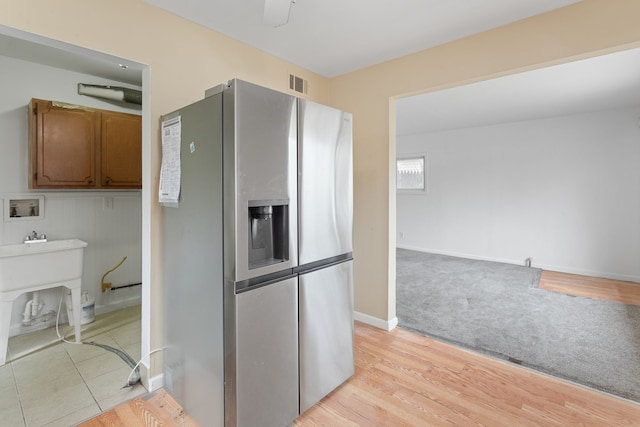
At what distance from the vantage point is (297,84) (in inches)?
113

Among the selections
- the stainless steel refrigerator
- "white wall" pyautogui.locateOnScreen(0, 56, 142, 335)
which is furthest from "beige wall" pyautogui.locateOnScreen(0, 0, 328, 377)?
"white wall" pyautogui.locateOnScreen(0, 56, 142, 335)

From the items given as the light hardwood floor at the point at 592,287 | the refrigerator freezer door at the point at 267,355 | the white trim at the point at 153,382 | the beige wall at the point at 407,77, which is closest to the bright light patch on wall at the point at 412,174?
the light hardwood floor at the point at 592,287

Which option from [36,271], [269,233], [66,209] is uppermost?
[66,209]

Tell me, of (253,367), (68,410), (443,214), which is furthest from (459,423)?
(443,214)

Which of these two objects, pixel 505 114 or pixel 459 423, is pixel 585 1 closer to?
pixel 459 423

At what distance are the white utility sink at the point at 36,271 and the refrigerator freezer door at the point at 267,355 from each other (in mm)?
2021

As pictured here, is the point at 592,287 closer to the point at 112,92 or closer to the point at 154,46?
the point at 154,46

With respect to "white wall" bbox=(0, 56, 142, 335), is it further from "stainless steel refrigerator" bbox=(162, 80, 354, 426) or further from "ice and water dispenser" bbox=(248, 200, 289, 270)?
"ice and water dispenser" bbox=(248, 200, 289, 270)

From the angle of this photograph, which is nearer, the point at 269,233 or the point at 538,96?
the point at 269,233

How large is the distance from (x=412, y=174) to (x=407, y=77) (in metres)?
4.48

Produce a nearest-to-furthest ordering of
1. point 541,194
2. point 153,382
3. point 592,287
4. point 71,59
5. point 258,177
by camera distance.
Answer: point 258,177 → point 153,382 → point 71,59 → point 592,287 → point 541,194

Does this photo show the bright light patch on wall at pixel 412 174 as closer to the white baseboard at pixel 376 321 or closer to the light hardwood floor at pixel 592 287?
the light hardwood floor at pixel 592 287

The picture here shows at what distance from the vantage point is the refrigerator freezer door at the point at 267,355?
4.79 feet

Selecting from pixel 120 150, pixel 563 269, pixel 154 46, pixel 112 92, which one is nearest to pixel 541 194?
pixel 563 269
